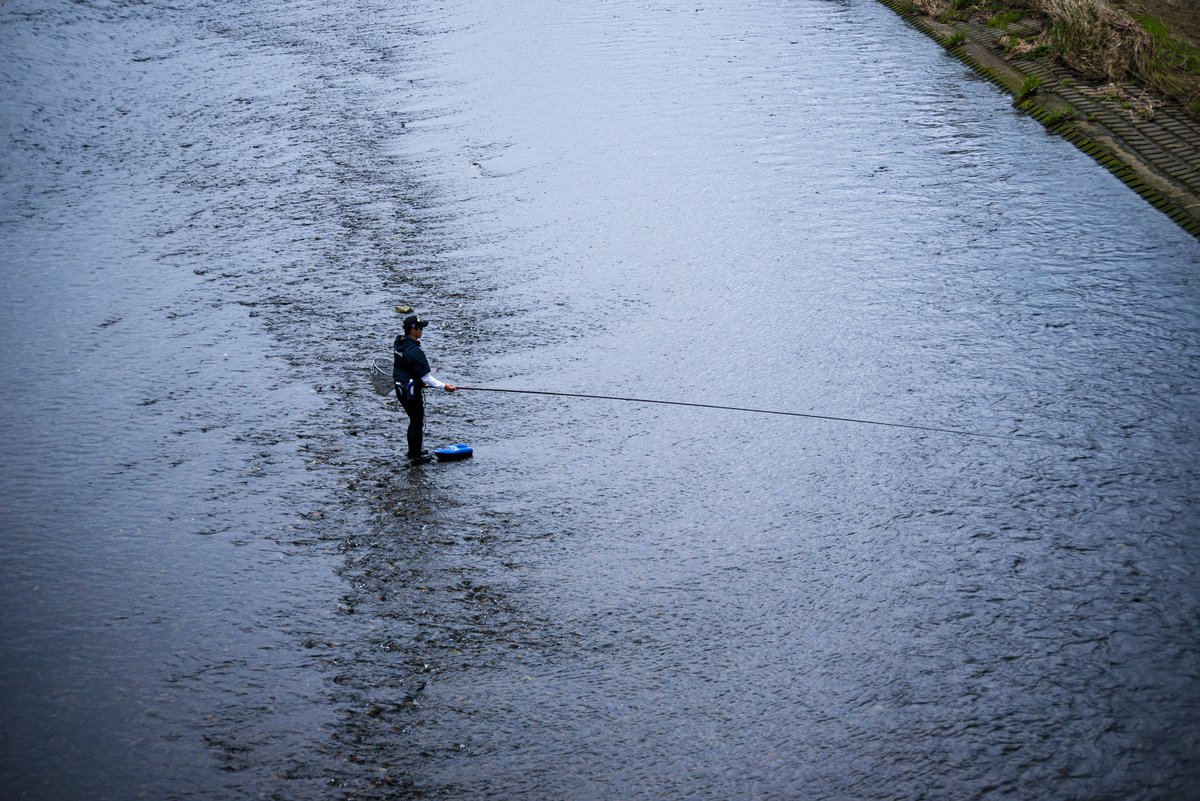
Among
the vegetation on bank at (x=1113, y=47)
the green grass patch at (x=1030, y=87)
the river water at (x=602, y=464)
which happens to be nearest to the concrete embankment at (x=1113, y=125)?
the green grass patch at (x=1030, y=87)

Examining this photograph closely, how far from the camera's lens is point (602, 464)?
9.39 meters

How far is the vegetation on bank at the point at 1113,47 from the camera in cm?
1591

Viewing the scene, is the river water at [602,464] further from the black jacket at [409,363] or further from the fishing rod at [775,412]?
the black jacket at [409,363]

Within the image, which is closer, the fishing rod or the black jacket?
the black jacket

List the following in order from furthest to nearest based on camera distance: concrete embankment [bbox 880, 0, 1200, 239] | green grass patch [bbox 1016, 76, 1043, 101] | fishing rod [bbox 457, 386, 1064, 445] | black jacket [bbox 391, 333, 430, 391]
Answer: green grass patch [bbox 1016, 76, 1043, 101] → concrete embankment [bbox 880, 0, 1200, 239] → fishing rod [bbox 457, 386, 1064, 445] → black jacket [bbox 391, 333, 430, 391]

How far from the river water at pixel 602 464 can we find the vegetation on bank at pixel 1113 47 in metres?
1.56

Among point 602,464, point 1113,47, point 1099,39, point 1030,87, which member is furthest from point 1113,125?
point 602,464

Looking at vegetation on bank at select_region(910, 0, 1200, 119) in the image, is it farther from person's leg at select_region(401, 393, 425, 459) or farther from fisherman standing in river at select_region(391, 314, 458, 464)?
person's leg at select_region(401, 393, 425, 459)

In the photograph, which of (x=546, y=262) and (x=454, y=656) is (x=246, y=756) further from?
(x=546, y=262)

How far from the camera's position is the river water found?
21.1ft

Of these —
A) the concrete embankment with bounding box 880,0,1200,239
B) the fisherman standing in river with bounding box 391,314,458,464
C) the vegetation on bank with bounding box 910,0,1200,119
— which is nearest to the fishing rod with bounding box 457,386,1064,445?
the fisherman standing in river with bounding box 391,314,458,464

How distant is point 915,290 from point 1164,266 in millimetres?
3067

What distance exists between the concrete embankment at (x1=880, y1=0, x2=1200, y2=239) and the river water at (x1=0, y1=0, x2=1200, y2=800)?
44 cm

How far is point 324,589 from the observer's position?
308 inches
